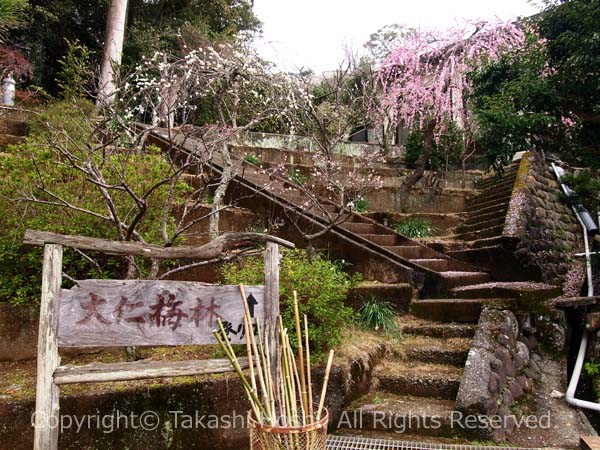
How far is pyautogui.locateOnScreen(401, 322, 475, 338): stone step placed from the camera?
5.56 meters

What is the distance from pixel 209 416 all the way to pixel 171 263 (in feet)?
6.72

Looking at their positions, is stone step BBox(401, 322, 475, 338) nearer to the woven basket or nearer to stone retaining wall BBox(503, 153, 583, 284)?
stone retaining wall BBox(503, 153, 583, 284)

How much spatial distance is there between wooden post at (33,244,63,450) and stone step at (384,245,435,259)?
214 inches

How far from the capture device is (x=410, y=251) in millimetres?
7648

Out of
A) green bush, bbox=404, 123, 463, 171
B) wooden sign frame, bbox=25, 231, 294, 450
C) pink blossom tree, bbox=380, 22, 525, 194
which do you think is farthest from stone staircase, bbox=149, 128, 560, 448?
pink blossom tree, bbox=380, 22, 525, 194

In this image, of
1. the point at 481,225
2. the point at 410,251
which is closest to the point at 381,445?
the point at 410,251

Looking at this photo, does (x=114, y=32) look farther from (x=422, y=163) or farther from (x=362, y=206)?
(x=422, y=163)

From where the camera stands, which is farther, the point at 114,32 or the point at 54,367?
the point at 114,32

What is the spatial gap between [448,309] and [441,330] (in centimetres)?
39

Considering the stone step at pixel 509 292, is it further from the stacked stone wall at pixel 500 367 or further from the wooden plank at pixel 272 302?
the wooden plank at pixel 272 302

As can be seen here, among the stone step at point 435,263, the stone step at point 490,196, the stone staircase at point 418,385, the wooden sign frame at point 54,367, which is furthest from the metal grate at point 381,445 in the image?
the stone step at point 490,196

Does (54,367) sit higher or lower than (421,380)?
higher

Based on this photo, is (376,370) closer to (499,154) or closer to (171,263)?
(171,263)

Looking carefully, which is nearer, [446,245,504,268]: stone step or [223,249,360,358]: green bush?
[223,249,360,358]: green bush
